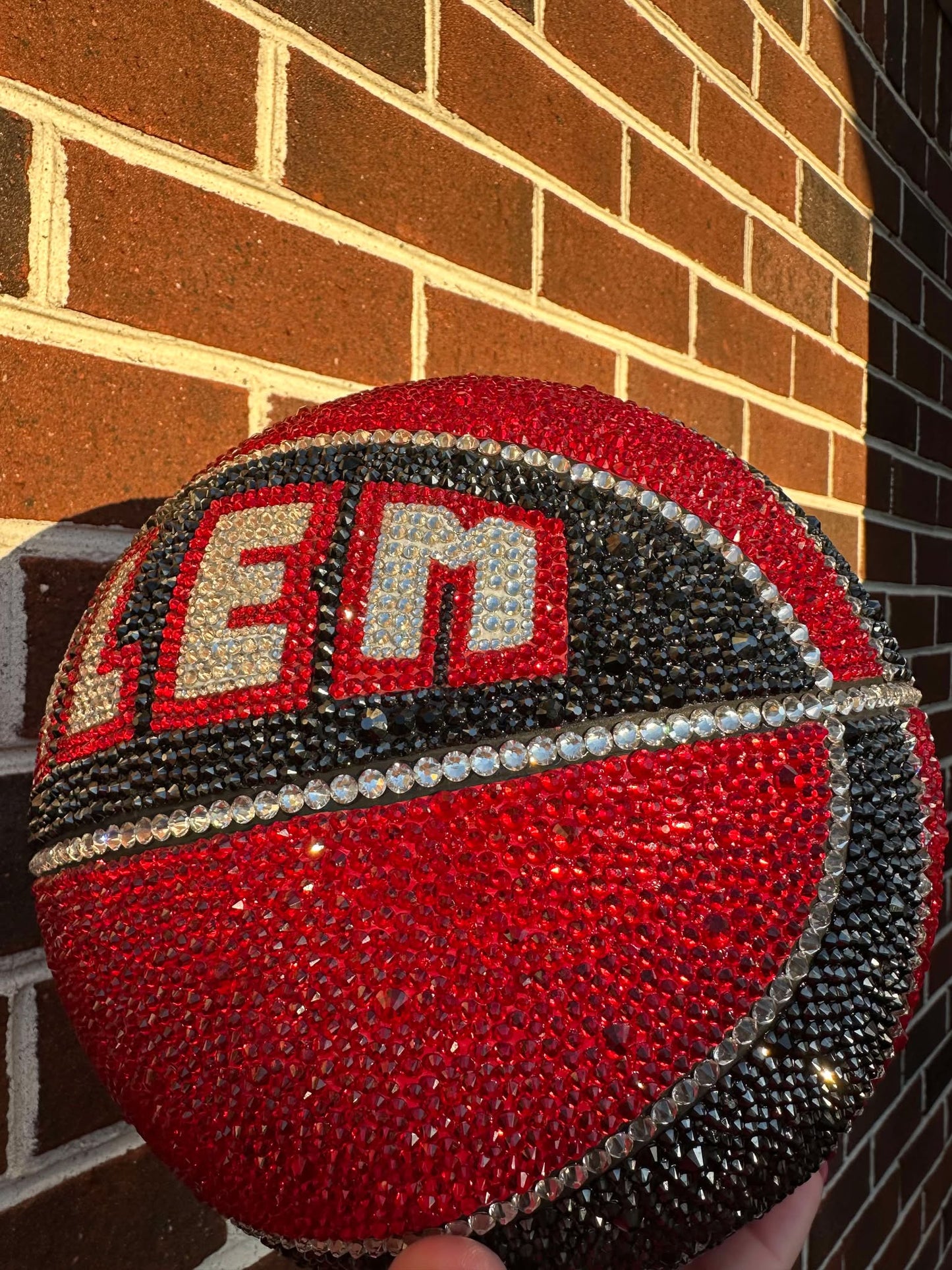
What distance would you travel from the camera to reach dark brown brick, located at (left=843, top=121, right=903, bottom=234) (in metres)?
1.62

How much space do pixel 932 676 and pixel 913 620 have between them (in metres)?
0.13

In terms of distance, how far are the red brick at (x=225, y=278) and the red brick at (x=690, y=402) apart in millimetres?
384

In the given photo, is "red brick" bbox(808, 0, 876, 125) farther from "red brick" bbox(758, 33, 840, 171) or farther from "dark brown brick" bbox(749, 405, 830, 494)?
"dark brown brick" bbox(749, 405, 830, 494)

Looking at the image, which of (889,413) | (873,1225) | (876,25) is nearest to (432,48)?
(876,25)

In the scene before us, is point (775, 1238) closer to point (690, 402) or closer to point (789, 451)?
point (690, 402)

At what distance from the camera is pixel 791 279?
1.51 meters

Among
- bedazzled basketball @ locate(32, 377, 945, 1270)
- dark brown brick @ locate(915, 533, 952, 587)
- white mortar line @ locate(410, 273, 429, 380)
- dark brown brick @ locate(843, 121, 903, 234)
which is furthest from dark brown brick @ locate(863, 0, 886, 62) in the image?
bedazzled basketball @ locate(32, 377, 945, 1270)

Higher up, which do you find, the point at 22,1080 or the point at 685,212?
the point at 685,212

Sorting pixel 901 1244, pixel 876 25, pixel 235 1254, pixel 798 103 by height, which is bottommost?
pixel 901 1244

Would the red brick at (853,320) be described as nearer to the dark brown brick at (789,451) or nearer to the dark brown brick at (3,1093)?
the dark brown brick at (789,451)

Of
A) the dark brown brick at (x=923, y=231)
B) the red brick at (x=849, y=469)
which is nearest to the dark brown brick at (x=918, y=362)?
the dark brown brick at (x=923, y=231)

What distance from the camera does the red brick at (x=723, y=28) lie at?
1225 mm

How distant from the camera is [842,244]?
163 cm

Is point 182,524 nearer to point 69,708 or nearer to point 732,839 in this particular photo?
point 69,708
